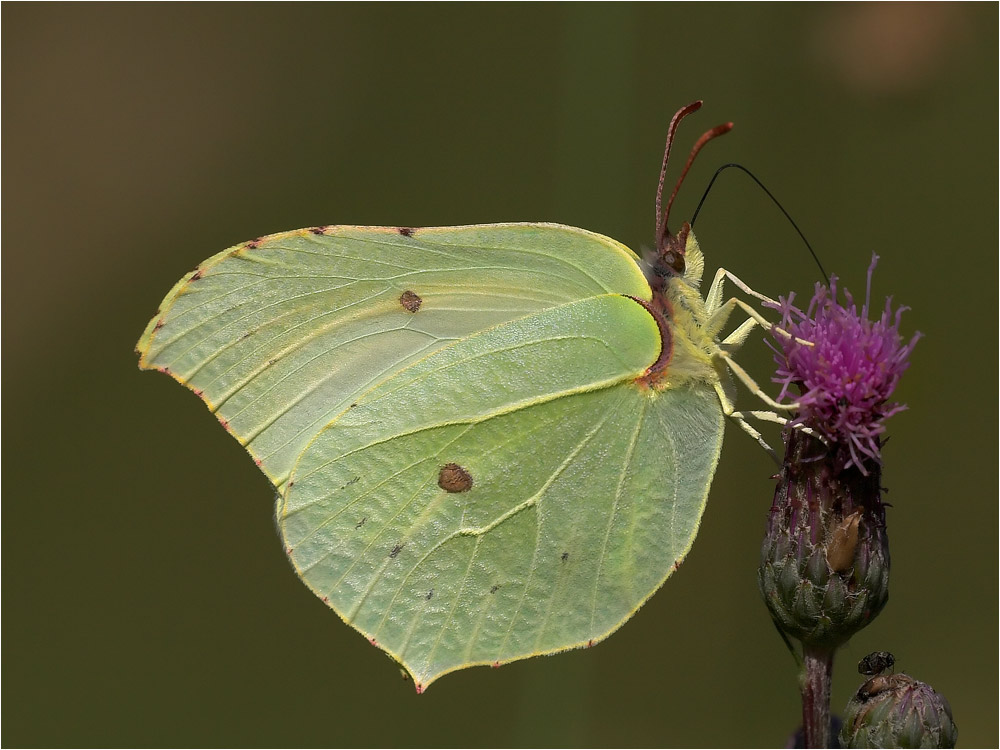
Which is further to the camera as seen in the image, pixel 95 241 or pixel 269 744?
pixel 95 241

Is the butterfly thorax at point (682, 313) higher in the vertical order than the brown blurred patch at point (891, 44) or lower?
lower

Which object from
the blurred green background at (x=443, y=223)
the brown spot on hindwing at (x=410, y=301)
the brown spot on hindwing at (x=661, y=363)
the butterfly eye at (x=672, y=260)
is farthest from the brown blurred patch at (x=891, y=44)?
the brown spot on hindwing at (x=410, y=301)

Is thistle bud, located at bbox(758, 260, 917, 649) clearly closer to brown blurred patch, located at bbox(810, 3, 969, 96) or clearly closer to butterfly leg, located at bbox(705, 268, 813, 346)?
butterfly leg, located at bbox(705, 268, 813, 346)

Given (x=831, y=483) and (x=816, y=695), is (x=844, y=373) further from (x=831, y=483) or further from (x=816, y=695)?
(x=816, y=695)

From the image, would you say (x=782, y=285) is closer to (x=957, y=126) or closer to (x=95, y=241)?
(x=957, y=126)

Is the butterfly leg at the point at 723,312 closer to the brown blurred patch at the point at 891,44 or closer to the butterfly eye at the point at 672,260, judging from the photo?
the butterfly eye at the point at 672,260

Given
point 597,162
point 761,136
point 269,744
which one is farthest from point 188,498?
point 761,136
